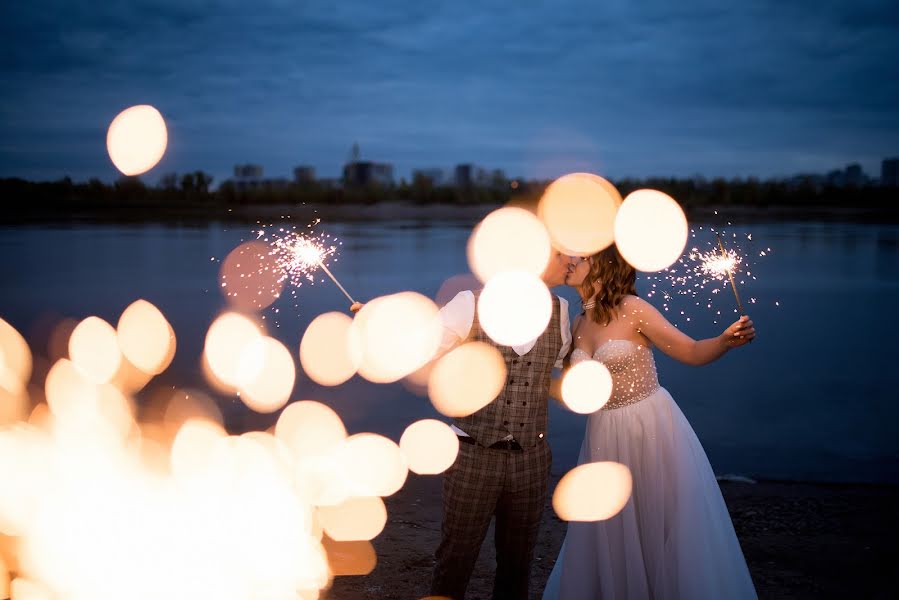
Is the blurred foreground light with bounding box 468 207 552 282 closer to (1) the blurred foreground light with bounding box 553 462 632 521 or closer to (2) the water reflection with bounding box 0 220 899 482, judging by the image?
(1) the blurred foreground light with bounding box 553 462 632 521

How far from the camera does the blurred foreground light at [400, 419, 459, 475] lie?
801cm

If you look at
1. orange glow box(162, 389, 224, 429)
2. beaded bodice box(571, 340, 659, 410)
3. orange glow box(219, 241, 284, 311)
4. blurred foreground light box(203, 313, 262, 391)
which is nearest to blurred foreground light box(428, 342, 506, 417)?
beaded bodice box(571, 340, 659, 410)

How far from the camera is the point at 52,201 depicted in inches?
3034

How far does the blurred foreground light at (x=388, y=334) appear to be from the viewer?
13559mm

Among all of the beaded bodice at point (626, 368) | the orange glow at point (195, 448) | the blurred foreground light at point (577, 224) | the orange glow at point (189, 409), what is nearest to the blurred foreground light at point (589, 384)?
the beaded bodice at point (626, 368)

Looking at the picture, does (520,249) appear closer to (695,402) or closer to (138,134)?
(695,402)

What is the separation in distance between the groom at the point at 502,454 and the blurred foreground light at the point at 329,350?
8423 millimetres

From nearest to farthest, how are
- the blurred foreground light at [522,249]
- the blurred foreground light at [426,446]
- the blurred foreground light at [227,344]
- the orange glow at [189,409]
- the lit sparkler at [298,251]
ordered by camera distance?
the blurred foreground light at [522,249], the lit sparkler at [298,251], the blurred foreground light at [426,446], the orange glow at [189,409], the blurred foreground light at [227,344]

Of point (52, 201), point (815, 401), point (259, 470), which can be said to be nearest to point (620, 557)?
point (259, 470)

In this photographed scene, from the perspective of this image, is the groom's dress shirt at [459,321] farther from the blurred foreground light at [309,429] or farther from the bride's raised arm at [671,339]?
the blurred foreground light at [309,429]

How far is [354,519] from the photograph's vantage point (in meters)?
6.16

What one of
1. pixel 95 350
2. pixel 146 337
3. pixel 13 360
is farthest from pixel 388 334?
pixel 13 360

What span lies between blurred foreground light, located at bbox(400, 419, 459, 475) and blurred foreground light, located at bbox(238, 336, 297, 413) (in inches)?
76.9

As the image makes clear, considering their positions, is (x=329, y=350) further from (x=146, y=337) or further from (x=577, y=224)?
(x=577, y=224)
